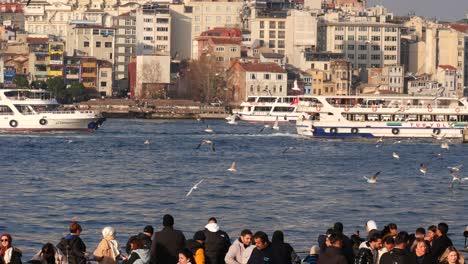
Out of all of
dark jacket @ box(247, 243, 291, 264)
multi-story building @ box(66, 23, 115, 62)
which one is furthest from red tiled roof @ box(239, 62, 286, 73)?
dark jacket @ box(247, 243, 291, 264)

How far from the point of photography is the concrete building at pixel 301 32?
112m

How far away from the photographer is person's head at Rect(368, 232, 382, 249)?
1349 centimetres

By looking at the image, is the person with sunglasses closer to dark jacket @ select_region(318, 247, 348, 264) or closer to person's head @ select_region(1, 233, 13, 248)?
person's head @ select_region(1, 233, 13, 248)

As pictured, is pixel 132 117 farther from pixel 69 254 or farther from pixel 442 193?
pixel 69 254

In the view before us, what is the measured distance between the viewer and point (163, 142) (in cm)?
5594

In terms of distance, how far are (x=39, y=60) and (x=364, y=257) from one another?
316 ft

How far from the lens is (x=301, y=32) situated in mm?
112312

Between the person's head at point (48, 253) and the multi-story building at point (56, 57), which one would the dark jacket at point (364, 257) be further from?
the multi-story building at point (56, 57)

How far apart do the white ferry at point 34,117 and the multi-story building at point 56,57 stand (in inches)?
1735

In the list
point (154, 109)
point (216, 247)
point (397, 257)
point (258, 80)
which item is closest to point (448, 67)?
point (258, 80)

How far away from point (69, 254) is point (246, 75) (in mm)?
88191

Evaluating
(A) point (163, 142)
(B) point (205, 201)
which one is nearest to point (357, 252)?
(B) point (205, 201)

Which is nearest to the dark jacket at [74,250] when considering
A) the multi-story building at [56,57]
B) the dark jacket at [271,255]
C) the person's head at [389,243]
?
the dark jacket at [271,255]

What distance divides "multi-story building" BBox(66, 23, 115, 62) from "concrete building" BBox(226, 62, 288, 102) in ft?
43.6
